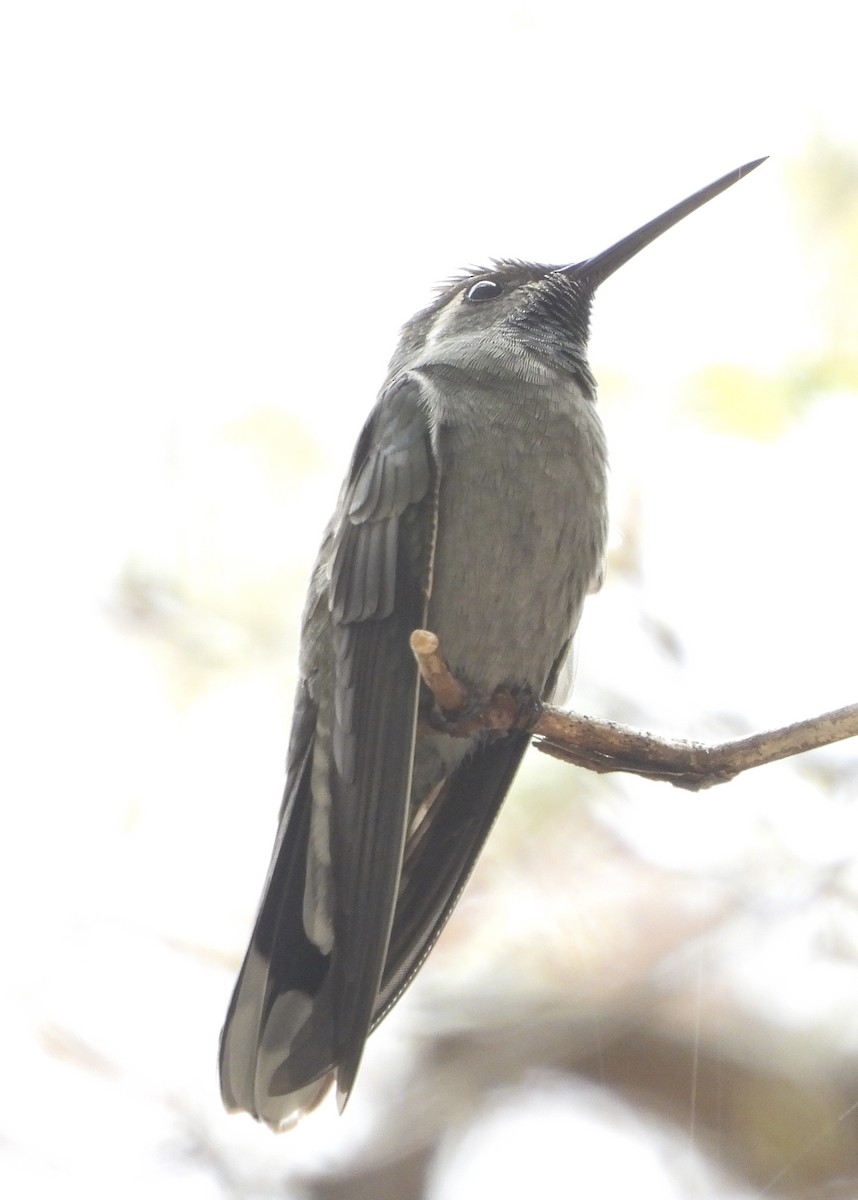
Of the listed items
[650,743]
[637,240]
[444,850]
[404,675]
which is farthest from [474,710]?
[637,240]

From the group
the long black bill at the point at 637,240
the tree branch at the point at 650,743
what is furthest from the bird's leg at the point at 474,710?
the long black bill at the point at 637,240

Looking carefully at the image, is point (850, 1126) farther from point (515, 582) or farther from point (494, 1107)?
point (515, 582)

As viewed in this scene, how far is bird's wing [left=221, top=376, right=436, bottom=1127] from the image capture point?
8.61 ft

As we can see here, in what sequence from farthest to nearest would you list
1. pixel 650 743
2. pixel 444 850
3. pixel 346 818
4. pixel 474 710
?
1. pixel 444 850
2. pixel 474 710
3. pixel 346 818
4. pixel 650 743

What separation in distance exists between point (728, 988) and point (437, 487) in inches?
67.7

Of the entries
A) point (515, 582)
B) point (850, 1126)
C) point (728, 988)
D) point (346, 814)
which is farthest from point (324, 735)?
point (850, 1126)

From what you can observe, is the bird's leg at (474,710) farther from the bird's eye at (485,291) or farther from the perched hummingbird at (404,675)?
the bird's eye at (485,291)

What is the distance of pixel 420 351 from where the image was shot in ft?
12.5

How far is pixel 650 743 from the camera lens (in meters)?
2.40

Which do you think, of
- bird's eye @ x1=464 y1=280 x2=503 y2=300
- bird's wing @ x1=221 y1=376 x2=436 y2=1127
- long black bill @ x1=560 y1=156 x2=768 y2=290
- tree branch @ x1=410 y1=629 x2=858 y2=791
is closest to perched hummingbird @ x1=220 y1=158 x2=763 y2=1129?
bird's wing @ x1=221 y1=376 x2=436 y2=1127

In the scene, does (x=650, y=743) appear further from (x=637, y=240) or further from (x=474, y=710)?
(x=637, y=240)

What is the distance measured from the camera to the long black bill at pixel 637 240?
3814 mm

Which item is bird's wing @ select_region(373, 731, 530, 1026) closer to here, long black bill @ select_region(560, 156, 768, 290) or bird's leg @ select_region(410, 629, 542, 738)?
bird's leg @ select_region(410, 629, 542, 738)

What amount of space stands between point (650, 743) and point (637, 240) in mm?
2055
